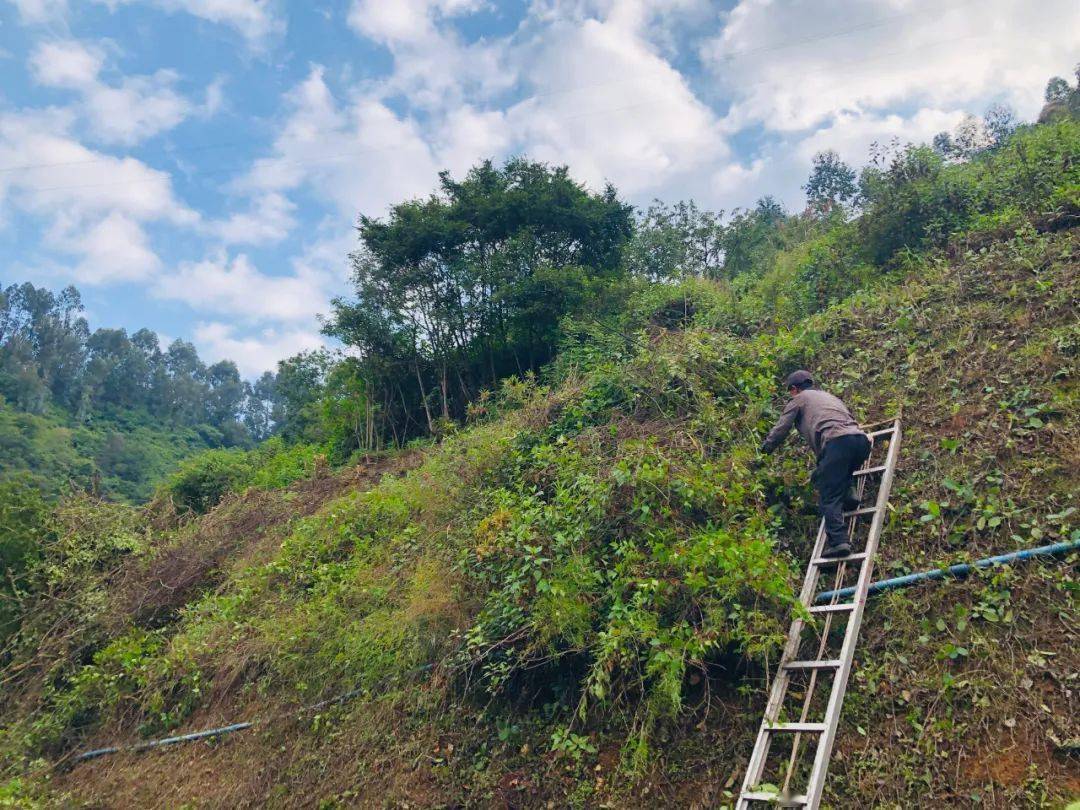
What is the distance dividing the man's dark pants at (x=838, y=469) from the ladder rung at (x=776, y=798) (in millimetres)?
1913

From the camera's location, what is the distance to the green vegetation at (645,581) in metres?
4.16

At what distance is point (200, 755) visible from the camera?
6.40 meters

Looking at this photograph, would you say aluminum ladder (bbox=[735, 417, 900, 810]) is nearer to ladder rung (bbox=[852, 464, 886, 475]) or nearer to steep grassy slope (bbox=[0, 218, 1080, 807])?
ladder rung (bbox=[852, 464, 886, 475])

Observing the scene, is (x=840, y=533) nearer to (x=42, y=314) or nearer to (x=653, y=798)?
(x=653, y=798)

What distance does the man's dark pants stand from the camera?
494 cm

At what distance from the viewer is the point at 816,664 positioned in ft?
13.4

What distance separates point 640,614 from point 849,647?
52.9 inches

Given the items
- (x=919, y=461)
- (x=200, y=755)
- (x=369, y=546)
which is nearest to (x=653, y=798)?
(x=919, y=461)

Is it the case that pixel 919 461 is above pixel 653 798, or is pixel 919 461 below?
above

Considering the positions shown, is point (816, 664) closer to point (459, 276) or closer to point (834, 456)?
point (834, 456)

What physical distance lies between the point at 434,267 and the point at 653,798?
1352cm

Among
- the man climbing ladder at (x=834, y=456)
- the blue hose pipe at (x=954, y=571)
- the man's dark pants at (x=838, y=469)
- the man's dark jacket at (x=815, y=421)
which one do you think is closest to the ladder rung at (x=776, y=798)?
the blue hose pipe at (x=954, y=571)

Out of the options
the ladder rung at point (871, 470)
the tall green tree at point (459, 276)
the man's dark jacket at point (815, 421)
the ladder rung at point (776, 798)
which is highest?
the tall green tree at point (459, 276)

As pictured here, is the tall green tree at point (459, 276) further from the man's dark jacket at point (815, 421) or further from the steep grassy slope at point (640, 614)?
the man's dark jacket at point (815, 421)
